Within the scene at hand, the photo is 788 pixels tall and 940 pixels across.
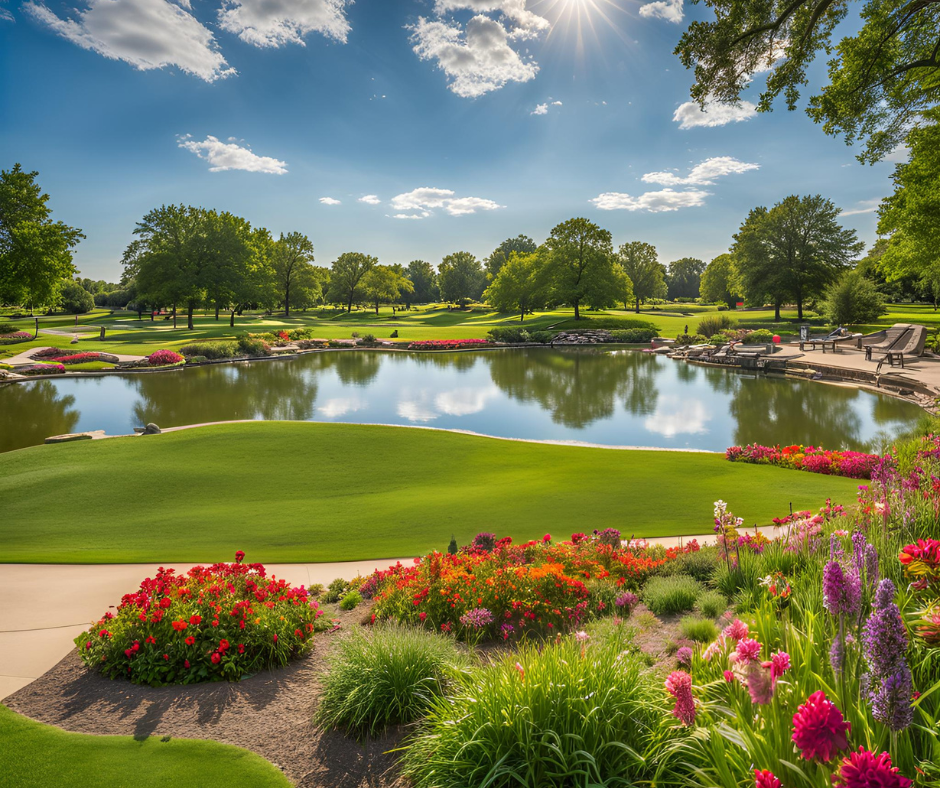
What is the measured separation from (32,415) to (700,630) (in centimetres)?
2455

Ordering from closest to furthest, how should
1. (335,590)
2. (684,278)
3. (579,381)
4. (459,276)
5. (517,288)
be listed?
(335,590) < (579,381) < (517,288) < (459,276) < (684,278)

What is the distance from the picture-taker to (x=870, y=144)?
17.4 metres

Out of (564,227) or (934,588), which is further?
(564,227)

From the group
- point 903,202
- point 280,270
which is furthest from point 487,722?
point 280,270

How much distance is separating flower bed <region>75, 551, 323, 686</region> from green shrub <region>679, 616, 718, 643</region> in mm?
3445

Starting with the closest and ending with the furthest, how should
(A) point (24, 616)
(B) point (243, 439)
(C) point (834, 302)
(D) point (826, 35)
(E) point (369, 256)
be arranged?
(A) point (24, 616) → (D) point (826, 35) → (B) point (243, 439) → (C) point (834, 302) → (E) point (369, 256)

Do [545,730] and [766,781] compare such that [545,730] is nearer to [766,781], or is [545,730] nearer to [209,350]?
[766,781]

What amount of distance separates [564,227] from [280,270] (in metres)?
39.9

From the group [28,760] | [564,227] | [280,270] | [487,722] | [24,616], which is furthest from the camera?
[280,270]

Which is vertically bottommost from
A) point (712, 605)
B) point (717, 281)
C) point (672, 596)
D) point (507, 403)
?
point (507, 403)

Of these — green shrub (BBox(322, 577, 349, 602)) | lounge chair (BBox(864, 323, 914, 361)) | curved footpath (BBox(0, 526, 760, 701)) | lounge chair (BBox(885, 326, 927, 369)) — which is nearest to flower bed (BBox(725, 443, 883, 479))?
curved footpath (BBox(0, 526, 760, 701))

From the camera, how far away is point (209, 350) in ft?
124

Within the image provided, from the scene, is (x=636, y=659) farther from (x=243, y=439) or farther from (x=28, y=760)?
(x=243, y=439)

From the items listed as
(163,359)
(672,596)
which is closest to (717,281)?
(163,359)
